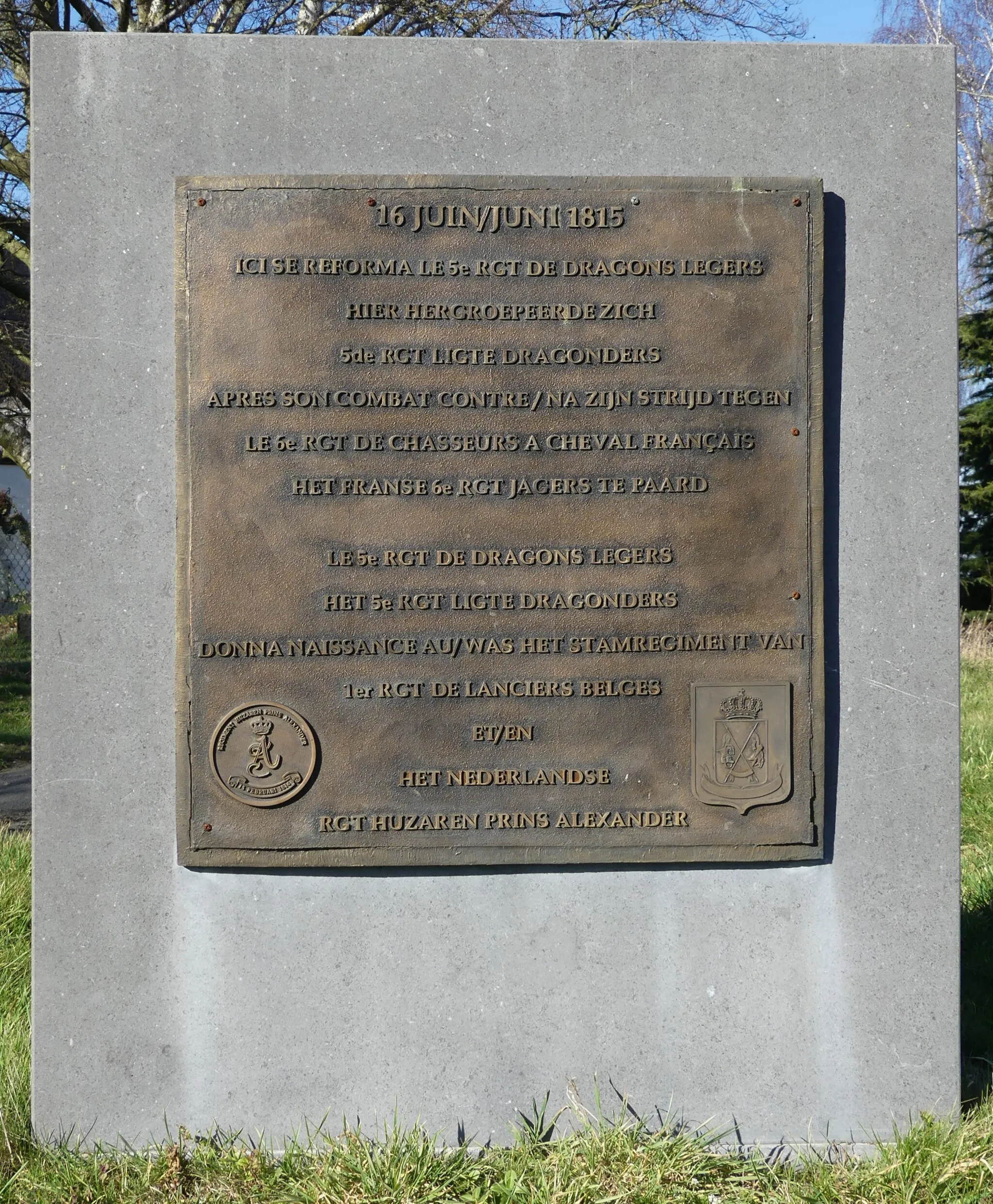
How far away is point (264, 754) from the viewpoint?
3.17 meters

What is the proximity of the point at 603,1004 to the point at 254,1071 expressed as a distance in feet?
3.38

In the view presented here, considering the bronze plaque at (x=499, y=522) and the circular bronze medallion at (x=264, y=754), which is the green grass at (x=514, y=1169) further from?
the circular bronze medallion at (x=264, y=754)

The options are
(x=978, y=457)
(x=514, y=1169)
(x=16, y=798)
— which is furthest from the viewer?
(x=978, y=457)

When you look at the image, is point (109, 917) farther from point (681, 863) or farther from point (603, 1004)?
point (681, 863)

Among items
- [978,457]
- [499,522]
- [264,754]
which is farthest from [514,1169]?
[978,457]

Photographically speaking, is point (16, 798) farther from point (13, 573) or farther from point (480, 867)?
point (13, 573)

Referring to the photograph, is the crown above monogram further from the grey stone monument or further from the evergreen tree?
the evergreen tree

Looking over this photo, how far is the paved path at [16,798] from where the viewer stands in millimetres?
7125

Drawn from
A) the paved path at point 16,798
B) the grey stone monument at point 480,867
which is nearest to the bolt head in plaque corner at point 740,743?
the grey stone monument at point 480,867

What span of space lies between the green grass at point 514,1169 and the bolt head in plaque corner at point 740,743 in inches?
38.7

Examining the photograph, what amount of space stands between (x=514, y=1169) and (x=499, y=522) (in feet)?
5.82

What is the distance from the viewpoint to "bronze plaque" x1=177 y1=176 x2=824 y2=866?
3.17 m

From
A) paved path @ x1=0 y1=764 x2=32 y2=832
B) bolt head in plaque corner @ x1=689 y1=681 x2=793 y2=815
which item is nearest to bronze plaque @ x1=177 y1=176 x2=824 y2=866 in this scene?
bolt head in plaque corner @ x1=689 y1=681 x2=793 y2=815

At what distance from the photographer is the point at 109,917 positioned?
3.22 meters
